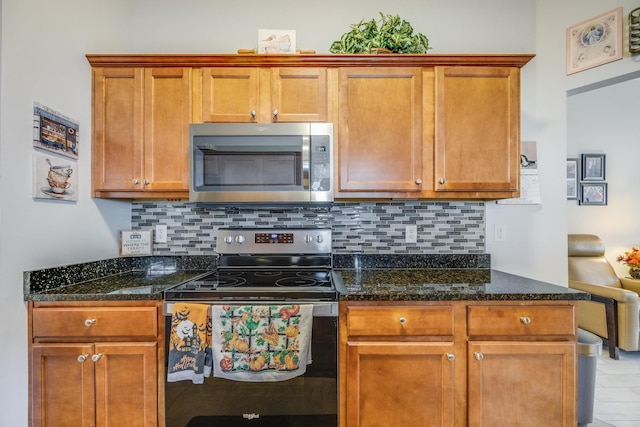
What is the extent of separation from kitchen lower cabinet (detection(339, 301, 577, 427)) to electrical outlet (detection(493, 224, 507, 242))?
27.0 inches

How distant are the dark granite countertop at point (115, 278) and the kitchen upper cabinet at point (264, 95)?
897 millimetres

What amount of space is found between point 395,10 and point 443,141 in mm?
1022

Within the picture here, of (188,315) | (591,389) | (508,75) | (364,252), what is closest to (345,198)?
(364,252)

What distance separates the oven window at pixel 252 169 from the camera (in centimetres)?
166

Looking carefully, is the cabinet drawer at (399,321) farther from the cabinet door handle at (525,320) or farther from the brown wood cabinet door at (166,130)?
the brown wood cabinet door at (166,130)

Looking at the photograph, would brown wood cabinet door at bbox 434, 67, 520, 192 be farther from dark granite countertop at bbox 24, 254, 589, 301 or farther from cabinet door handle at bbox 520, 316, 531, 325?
cabinet door handle at bbox 520, 316, 531, 325

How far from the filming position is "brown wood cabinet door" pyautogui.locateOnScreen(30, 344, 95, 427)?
1.31m

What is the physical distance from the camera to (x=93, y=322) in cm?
131

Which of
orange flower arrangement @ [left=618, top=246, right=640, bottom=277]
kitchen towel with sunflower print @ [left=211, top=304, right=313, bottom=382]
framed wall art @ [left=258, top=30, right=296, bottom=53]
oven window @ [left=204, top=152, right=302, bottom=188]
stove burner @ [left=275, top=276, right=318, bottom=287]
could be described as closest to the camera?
kitchen towel with sunflower print @ [left=211, top=304, right=313, bottom=382]

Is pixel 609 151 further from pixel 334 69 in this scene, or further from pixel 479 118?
pixel 334 69

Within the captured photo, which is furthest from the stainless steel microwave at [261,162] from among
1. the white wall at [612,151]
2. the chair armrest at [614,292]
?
the white wall at [612,151]

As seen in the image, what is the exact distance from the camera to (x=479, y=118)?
167cm

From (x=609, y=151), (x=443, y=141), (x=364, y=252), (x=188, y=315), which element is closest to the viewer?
(x=188, y=315)

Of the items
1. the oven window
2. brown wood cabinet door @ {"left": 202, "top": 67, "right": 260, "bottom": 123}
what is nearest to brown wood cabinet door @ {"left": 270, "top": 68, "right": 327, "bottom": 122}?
brown wood cabinet door @ {"left": 202, "top": 67, "right": 260, "bottom": 123}
